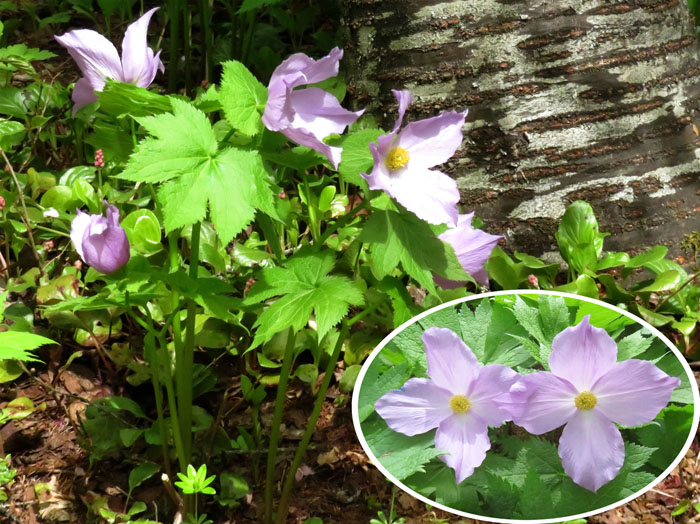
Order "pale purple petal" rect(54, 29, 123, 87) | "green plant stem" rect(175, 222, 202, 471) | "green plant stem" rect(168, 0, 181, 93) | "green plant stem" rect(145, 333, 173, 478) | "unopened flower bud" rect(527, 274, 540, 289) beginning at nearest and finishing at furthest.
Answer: "pale purple petal" rect(54, 29, 123, 87) → "green plant stem" rect(175, 222, 202, 471) → "green plant stem" rect(145, 333, 173, 478) → "unopened flower bud" rect(527, 274, 540, 289) → "green plant stem" rect(168, 0, 181, 93)

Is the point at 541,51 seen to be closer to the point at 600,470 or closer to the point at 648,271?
the point at 648,271

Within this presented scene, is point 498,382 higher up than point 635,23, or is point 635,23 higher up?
point 635,23

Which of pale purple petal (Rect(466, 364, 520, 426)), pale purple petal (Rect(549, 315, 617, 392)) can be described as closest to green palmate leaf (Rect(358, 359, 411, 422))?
pale purple petal (Rect(466, 364, 520, 426))

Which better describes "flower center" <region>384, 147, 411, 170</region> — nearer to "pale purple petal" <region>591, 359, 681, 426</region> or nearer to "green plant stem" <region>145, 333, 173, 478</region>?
"pale purple petal" <region>591, 359, 681, 426</region>

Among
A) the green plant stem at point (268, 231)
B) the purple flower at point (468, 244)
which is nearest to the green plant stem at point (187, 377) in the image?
the green plant stem at point (268, 231)

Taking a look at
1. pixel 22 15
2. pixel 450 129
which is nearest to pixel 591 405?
pixel 450 129

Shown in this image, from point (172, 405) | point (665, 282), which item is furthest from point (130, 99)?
point (665, 282)

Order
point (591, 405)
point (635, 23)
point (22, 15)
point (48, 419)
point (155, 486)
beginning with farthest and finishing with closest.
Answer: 1. point (22, 15)
2. point (635, 23)
3. point (48, 419)
4. point (155, 486)
5. point (591, 405)
